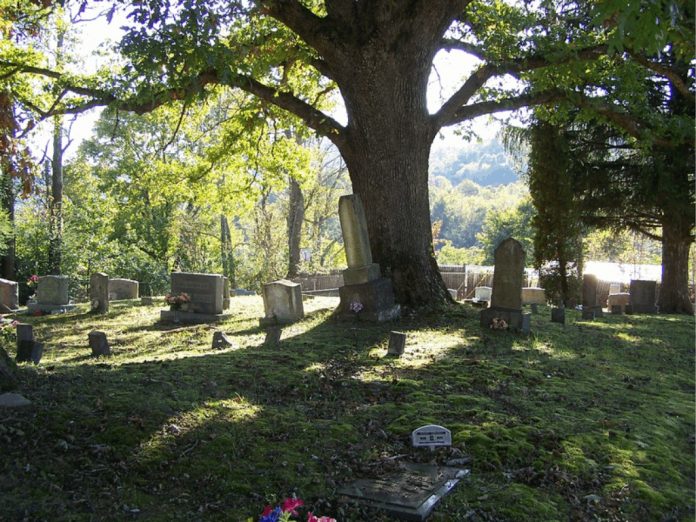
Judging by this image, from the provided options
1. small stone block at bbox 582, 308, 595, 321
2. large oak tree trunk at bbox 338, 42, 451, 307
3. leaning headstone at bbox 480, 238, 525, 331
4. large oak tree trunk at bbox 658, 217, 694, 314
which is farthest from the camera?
large oak tree trunk at bbox 658, 217, 694, 314

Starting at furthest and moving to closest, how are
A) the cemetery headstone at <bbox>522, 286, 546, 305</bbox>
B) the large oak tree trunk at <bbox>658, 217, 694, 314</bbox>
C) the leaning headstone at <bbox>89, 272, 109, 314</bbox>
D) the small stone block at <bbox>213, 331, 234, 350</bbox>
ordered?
the cemetery headstone at <bbox>522, 286, 546, 305</bbox> < the large oak tree trunk at <bbox>658, 217, 694, 314</bbox> < the leaning headstone at <bbox>89, 272, 109, 314</bbox> < the small stone block at <bbox>213, 331, 234, 350</bbox>

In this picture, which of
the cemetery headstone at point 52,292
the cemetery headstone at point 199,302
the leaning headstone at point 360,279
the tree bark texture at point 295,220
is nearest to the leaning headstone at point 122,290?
the cemetery headstone at point 52,292

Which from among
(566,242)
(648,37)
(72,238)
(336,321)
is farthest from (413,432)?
(72,238)

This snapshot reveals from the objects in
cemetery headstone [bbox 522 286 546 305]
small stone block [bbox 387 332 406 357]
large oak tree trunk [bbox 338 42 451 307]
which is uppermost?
large oak tree trunk [bbox 338 42 451 307]

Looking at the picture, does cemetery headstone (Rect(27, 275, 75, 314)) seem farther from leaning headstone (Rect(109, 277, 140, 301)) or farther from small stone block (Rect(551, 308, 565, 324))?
small stone block (Rect(551, 308, 565, 324))

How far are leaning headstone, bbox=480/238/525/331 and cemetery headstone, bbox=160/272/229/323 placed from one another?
7096 mm

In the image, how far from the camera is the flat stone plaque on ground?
12.3 feet

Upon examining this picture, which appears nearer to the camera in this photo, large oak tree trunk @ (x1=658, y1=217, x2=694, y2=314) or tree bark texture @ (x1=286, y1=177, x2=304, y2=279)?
large oak tree trunk @ (x1=658, y1=217, x2=694, y2=314)

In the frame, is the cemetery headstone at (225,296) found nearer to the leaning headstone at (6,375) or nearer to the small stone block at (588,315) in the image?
the small stone block at (588,315)

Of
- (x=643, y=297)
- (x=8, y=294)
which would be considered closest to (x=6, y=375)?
(x=8, y=294)

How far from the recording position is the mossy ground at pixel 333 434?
12.5 feet

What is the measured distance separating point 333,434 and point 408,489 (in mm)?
1000

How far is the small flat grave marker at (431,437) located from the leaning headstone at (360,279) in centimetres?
597

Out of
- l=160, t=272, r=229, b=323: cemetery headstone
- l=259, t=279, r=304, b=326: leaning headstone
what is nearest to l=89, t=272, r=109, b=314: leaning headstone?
l=160, t=272, r=229, b=323: cemetery headstone
